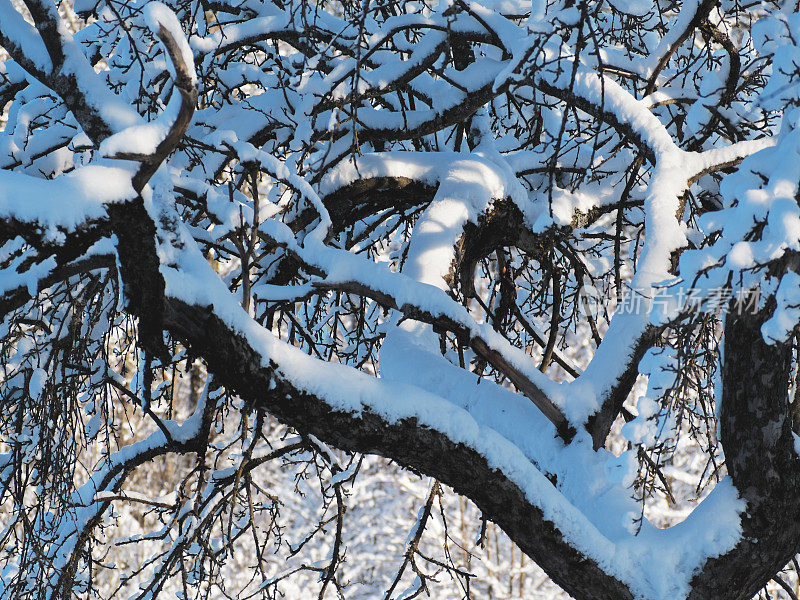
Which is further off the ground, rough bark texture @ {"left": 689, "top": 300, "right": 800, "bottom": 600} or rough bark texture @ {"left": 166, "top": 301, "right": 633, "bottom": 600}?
rough bark texture @ {"left": 166, "top": 301, "right": 633, "bottom": 600}

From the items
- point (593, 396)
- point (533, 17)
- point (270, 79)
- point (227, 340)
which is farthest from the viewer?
point (270, 79)

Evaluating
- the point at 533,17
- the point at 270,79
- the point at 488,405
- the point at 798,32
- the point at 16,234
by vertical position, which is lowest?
the point at 798,32

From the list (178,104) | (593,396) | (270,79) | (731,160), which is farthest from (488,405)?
(270,79)

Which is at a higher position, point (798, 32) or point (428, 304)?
point (428, 304)

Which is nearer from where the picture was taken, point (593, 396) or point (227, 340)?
point (227, 340)

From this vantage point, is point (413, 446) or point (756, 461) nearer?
point (756, 461)

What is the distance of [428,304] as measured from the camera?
237 centimetres

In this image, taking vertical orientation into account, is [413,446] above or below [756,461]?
above

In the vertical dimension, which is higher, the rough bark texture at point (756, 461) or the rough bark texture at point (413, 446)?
the rough bark texture at point (413, 446)

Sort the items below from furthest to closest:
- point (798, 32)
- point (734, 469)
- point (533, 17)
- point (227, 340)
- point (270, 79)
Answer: point (270, 79)
point (533, 17)
point (734, 469)
point (227, 340)
point (798, 32)

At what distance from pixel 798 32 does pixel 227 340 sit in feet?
5.17

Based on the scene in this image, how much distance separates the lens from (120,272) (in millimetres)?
1955

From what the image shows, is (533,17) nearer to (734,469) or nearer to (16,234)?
(734,469)

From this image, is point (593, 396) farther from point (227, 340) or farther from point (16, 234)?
point (16, 234)
